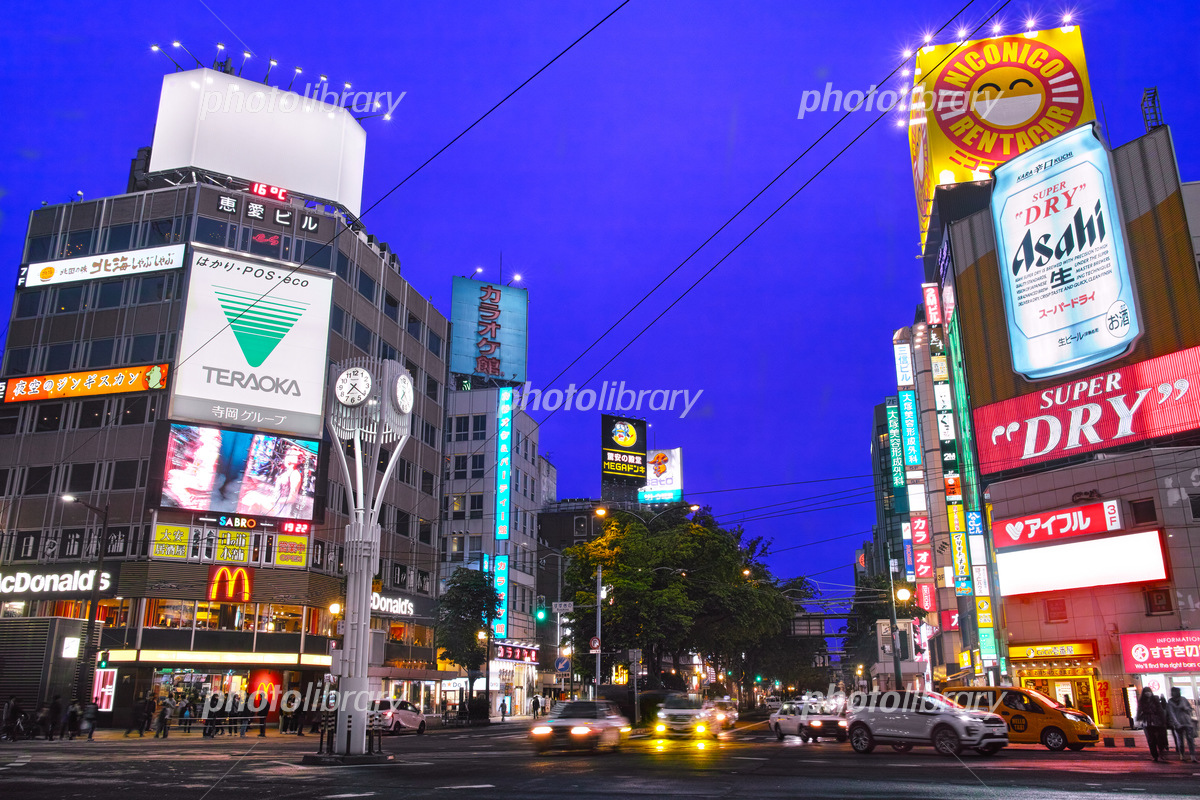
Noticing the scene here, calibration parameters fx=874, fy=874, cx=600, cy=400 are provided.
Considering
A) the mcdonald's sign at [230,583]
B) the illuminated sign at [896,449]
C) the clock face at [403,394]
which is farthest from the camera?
the illuminated sign at [896,449]

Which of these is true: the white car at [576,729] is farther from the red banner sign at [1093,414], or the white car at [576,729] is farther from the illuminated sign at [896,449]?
the illuminated sign at [896,449]

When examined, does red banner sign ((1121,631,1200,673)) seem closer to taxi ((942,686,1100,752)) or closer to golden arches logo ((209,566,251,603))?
taxi ((942,686,1100,752))

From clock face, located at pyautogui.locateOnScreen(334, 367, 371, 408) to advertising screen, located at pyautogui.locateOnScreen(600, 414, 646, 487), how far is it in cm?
6093

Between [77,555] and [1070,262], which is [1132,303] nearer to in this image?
[1070,262]

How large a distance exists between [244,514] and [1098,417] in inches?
1712

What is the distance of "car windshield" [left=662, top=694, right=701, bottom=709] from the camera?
34.2 meters

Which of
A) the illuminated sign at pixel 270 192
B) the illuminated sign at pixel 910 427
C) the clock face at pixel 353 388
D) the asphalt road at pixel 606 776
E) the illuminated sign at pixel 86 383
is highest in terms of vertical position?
the illuminated sign at pixel 270 192

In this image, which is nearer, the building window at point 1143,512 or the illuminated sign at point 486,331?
the building window at point 1143,512

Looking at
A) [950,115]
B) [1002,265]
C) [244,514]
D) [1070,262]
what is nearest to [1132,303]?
[1070,262]

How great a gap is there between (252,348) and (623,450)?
43587 millimetres

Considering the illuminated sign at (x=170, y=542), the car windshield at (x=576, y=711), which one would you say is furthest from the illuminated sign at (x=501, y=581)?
the car windshield at (x=576, y=711)

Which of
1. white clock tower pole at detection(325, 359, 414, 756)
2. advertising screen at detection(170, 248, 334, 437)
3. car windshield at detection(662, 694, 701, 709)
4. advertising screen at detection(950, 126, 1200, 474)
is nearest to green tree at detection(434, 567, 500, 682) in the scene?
advertising screen at detection(170, 248, 334, 437)

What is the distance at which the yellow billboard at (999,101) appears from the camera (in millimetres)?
55812

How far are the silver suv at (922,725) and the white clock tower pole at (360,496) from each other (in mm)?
Answer: 12969
